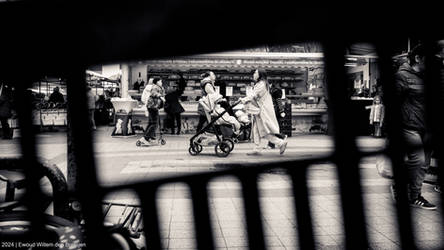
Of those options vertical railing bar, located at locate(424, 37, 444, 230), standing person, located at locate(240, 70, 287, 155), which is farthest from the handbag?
vertical railing bar, located at locate(424, 37, 444, 230)

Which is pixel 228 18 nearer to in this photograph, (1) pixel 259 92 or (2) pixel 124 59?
(2) pixel 124 59

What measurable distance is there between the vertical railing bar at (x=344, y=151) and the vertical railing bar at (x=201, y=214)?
0.25 m

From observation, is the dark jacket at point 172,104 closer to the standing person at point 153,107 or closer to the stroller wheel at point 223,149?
the standing person at point 153,107

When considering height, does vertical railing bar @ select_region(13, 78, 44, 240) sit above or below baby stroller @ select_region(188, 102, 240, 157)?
above

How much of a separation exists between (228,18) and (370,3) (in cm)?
23

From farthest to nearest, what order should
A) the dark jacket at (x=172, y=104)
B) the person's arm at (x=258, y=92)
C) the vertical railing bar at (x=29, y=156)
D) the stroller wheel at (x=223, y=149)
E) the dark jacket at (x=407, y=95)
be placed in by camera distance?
the dark jacket at (x=172, y=104)
the person's arm at (x=258, y=92)
the stroller wheel at (x=223, y=149)
the dark jacket at (x=407, y=95)
the vertical railing bar at (x=29, y=156)

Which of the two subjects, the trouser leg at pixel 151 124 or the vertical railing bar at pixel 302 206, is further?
the trouser leg at pixel 151 124

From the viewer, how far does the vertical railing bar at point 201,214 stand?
0.77 meters

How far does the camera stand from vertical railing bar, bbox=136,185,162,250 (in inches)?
29.4

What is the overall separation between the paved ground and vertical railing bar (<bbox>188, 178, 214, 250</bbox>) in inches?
0.8

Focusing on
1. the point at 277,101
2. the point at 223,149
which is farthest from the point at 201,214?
the point at 277,101

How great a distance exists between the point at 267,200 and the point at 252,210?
1095mm

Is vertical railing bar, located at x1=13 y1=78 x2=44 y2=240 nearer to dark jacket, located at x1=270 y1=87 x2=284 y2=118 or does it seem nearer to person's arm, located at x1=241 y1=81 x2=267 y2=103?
person's arm, located at x1=241 y1=81 x2=267 y2=103

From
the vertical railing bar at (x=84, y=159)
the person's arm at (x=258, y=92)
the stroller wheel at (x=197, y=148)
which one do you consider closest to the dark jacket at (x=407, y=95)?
the vertical railing bar at (x=84, y=159)
